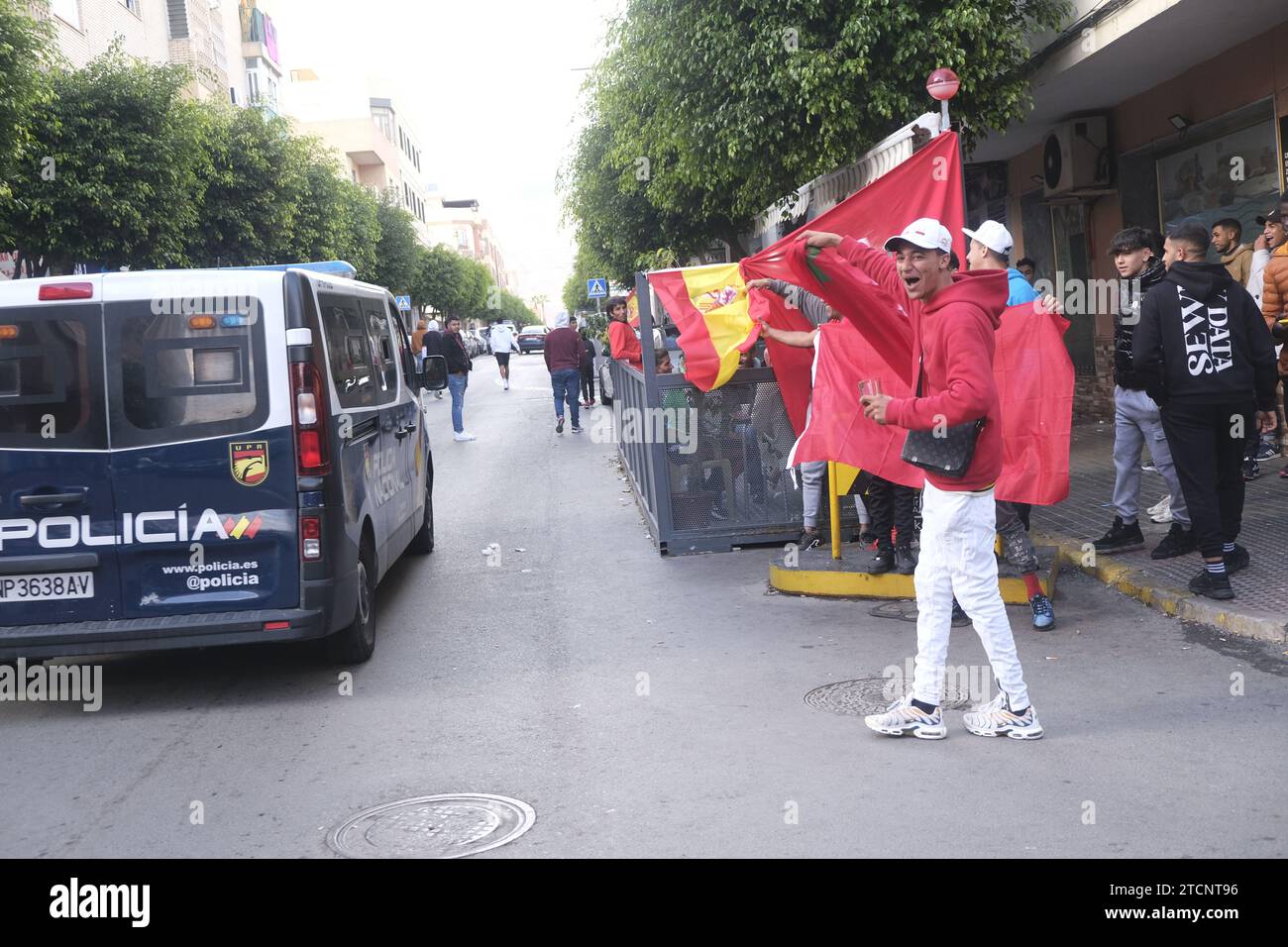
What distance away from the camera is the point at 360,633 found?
6.89 m

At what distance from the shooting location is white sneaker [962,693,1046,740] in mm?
5086

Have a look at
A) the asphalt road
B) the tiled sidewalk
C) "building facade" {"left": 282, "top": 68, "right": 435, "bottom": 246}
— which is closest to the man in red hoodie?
the asphalt road

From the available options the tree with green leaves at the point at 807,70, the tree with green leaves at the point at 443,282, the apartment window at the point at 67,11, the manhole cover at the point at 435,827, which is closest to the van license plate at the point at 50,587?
the manhole cover at the point at 435,827

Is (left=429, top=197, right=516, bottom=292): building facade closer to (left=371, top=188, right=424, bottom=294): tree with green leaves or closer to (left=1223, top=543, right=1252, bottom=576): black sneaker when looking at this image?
(left=371, top=188, right=424, bottom=294): tree with green leaves

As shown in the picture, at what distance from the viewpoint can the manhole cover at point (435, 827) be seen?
14.0 ft

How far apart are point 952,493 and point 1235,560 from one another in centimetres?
309

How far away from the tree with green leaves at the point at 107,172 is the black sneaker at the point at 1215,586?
16.9 m

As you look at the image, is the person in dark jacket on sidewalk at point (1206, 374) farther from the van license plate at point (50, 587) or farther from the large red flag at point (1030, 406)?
the van license plate at point (50, 587)

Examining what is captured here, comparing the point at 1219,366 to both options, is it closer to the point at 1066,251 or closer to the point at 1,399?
the point at 1,399

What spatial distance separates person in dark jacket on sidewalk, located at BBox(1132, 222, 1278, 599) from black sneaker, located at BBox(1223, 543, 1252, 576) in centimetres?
29

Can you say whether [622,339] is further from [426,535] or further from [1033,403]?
[1033,403]

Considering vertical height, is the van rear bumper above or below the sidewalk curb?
above
